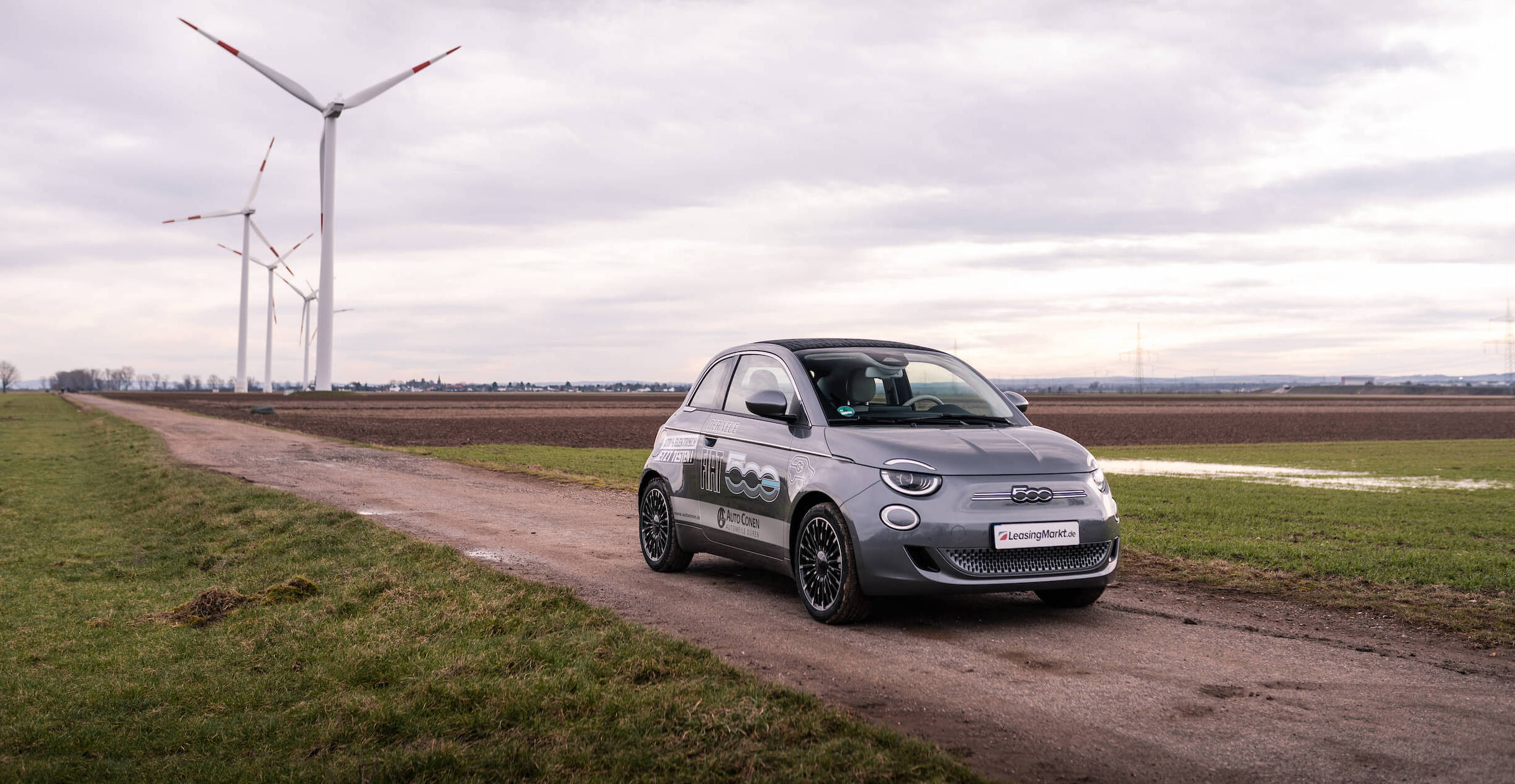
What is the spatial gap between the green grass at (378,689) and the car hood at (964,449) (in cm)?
176

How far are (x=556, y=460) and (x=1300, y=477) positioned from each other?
15885 mm

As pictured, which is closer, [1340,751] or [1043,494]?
[1340,751]

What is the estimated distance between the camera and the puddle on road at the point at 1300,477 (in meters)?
18.9

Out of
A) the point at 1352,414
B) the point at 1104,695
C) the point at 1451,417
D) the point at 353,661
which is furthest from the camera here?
the point at 1352,414

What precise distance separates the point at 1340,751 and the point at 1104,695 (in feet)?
3.71

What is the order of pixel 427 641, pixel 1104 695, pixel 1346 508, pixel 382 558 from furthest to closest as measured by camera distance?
pixel 1346 508 < pixel 382 558 < pixel 427 641 < pixel 1104 695

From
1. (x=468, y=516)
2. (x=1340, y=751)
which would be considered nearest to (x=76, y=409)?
(x=468, y=516)

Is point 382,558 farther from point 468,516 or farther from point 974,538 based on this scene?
point 974,538

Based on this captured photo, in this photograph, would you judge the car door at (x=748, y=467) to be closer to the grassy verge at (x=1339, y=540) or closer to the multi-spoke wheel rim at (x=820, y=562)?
the multi-spoke wheel rim at (x=820, y=562)

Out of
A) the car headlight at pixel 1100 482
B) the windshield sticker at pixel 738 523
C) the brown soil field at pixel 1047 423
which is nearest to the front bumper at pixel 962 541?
the car headlight at pixel 1100 482

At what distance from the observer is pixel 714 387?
370 inches

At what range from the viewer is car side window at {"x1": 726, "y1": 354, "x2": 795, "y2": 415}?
8.31m

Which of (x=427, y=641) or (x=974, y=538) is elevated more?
(x=974, y=538)

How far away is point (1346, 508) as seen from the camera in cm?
1478
